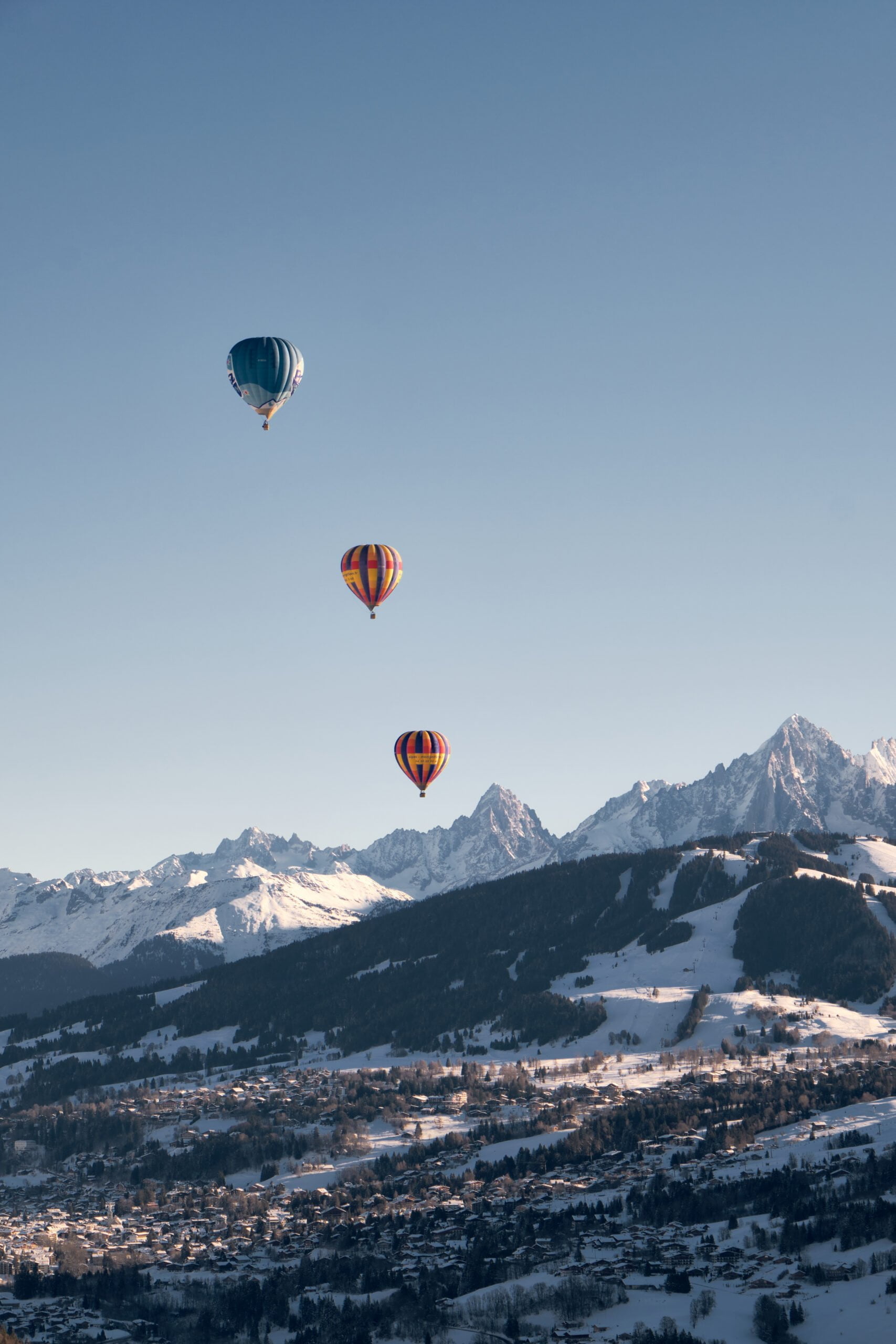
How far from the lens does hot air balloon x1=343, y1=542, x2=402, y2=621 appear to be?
639 feet

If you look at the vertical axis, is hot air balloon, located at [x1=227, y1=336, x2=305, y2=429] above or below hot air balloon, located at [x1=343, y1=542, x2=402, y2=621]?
above

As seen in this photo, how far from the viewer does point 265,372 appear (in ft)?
575

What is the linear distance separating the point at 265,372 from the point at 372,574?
32.4 meters

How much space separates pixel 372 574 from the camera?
19450 cm

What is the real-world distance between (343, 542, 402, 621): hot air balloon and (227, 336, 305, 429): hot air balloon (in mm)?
26627

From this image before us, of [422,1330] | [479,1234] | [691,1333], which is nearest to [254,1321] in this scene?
[422,1330]

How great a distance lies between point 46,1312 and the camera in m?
181

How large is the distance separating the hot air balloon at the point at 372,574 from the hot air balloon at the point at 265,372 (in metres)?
26.6

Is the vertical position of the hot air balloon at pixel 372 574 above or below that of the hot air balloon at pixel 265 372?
below

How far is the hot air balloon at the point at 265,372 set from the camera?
175m

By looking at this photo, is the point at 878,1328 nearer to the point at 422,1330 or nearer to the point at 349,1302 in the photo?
the point at 422,1330

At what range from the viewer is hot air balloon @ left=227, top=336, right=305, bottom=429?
575 feet

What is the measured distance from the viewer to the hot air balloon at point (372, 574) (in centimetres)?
19462

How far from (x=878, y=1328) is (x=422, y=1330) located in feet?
160
